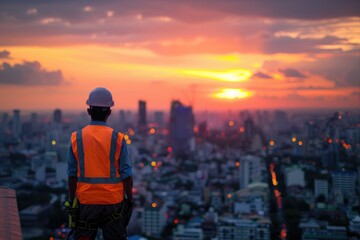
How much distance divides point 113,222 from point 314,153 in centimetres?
1102

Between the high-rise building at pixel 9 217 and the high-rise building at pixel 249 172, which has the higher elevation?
the high-rise building at pixel 9 217

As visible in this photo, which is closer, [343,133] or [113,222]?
[113,222]

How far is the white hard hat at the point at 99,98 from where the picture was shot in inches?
47.1

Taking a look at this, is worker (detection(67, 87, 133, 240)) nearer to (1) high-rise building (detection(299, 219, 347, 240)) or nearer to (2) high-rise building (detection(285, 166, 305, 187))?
(1) high-rise building (detection(299, 219, 347, 240))

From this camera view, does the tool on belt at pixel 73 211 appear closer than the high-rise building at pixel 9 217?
Yes

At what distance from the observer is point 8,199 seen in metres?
1.63

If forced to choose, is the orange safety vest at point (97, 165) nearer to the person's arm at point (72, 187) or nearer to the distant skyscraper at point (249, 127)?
the person's arm at point (72, 187)

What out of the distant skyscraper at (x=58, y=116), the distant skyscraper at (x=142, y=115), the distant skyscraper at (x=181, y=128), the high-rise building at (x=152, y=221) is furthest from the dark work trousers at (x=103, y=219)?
the distant skyscraper at (x=142, y=115)

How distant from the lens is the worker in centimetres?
117

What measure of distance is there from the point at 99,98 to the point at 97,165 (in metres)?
0.16

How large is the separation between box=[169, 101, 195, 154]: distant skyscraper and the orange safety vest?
63.6 ft

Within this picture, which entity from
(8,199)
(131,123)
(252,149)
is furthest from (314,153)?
(131,123)

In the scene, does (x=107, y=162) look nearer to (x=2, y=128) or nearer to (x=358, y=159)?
(x=358, y=159)

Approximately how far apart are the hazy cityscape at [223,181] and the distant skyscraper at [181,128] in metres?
0.44
